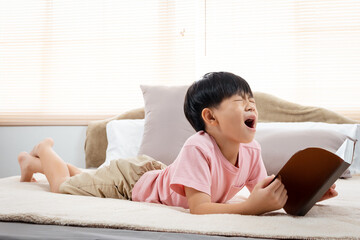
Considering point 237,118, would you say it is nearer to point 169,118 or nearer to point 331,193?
point 331,193

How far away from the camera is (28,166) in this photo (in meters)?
1.85

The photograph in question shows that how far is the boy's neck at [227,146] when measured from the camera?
1.22 meters

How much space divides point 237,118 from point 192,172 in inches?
7.8

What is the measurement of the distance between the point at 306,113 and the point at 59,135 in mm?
1686

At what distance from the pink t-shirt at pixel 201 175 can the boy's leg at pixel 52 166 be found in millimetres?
396

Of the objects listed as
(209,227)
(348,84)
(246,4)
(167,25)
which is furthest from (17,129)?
(209,227)

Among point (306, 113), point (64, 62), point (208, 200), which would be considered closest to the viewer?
point (208, 200)

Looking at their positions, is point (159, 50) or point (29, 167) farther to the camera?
point (159, 50)

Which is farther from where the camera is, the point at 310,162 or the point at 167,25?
the point at 167,25

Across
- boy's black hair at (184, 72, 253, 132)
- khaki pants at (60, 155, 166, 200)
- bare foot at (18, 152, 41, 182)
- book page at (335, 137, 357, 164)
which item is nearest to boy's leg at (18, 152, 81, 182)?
bare foot at (18, 152, 41, 182)

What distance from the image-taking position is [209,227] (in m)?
0.82

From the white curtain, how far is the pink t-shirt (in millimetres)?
1477

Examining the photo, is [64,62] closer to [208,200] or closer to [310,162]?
[208,200]

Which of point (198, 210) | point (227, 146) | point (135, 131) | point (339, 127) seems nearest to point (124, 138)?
point (135, 131)
